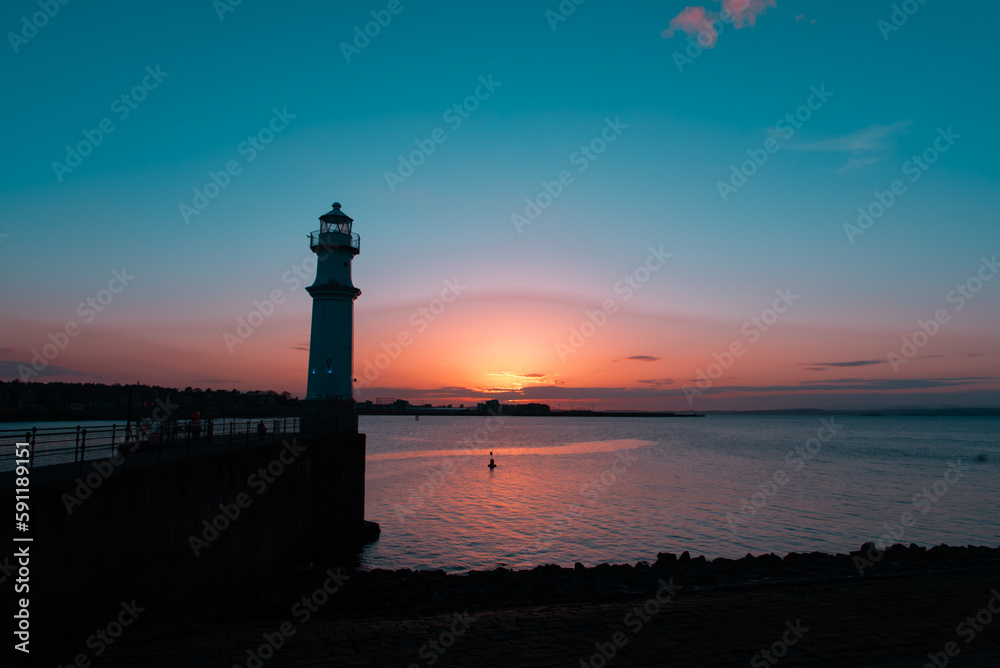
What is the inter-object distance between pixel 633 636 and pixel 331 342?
69.4 ft

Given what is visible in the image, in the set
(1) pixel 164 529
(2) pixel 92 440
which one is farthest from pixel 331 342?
(1) pixel 164 529

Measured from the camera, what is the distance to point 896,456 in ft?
257

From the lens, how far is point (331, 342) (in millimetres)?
27562

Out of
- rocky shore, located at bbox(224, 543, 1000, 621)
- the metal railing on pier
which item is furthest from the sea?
the metal railing on pier

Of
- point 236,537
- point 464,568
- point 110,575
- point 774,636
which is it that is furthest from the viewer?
point 464,568

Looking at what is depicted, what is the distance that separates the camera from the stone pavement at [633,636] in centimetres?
843

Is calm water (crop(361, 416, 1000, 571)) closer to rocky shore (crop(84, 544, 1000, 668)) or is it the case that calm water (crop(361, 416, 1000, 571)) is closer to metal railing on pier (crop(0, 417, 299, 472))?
metal railing on pier (crop(0, 417, 299, 472))

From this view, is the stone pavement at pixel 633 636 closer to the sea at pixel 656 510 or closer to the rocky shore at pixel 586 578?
the rocky shore at pixel 586 578

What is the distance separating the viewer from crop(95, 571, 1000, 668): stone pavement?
843 cm

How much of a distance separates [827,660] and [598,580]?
9013 mm

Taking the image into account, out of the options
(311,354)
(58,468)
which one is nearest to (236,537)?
(58,468)

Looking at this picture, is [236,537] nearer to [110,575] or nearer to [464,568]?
[110,575]

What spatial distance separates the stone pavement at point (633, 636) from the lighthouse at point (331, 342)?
55.1ft

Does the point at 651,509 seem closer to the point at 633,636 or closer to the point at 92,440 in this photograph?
the point at 633,636
